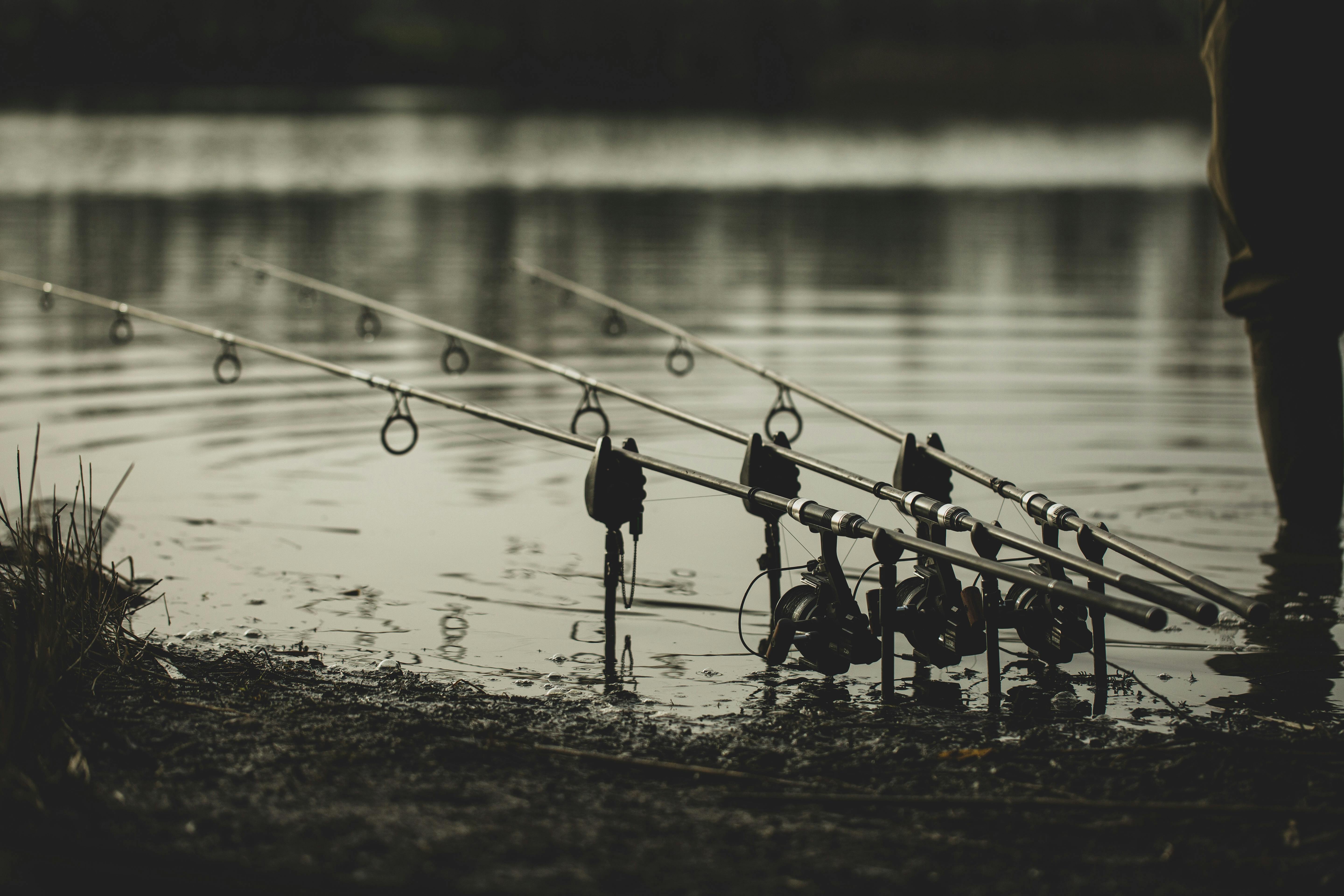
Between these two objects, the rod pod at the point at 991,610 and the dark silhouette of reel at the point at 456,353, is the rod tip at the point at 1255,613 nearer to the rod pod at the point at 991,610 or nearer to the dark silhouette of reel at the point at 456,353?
the rod pod at the point at 991,610

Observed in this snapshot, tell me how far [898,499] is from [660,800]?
3.83ft

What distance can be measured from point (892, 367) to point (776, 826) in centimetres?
748

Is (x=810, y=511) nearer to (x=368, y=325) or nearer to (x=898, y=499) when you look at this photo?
(x=898, y=499)

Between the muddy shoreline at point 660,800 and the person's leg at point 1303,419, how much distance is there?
5.85 ft

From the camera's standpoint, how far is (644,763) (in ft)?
12.0

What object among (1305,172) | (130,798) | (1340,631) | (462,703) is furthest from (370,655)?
(1305,172)

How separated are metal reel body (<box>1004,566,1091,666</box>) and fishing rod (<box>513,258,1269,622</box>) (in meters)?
0.22

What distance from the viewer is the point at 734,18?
77062 millimetres

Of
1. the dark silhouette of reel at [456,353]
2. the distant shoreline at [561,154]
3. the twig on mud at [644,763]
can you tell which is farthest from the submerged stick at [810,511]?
the distant shoreline at [561,154]

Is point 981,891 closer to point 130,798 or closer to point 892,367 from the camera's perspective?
point 130,798

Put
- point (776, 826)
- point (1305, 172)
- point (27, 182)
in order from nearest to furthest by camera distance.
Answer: point (776, 826)
point (1305, 172)
point (27, 182)

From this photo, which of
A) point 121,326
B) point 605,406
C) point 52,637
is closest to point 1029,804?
point 52,637

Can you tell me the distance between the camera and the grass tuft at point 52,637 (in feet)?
11.4

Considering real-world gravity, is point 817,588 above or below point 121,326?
below
